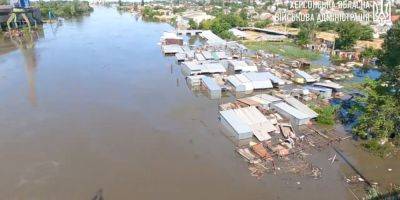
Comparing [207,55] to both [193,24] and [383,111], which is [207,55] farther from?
[193,24]

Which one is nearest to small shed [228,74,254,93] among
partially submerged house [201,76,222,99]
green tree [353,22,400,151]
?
partially submerged house [201,76,222,99]

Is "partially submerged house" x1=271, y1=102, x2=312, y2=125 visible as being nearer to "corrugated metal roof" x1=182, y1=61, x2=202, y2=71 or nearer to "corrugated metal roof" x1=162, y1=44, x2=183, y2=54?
"corrugated metal roof" x1=182, y1=61, x2=202, y2=71

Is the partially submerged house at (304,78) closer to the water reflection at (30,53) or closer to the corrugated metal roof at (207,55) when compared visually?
the corrugated metal roof at (207,55)

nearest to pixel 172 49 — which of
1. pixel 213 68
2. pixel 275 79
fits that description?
pixel 213 68

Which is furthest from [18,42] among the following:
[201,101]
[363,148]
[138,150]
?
[363,148]

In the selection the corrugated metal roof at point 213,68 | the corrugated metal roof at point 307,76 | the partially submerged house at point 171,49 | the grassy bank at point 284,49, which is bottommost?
the corrugated metal roof at point 307,76

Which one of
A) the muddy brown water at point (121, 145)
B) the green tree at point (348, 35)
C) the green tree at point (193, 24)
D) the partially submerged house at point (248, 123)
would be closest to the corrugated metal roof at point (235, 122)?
the partially submerged house at point (248, 123)
